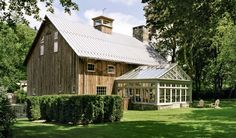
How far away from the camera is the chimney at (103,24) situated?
105ft

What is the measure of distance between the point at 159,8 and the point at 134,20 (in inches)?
1149

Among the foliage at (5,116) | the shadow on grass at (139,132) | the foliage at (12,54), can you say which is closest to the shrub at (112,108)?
the shadow on grass at (139,132)

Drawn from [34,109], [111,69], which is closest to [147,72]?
[111,69]

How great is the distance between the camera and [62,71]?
2719cm

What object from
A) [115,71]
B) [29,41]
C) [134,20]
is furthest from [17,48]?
[115,71]

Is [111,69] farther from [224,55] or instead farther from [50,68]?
[224,55]

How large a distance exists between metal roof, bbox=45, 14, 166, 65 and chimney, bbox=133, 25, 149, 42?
3.24 meters

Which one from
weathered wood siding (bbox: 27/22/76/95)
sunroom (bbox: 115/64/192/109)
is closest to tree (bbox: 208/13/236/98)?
sunroom (bbox: 115/64/192/109)

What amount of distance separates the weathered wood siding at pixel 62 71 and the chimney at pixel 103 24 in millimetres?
4697

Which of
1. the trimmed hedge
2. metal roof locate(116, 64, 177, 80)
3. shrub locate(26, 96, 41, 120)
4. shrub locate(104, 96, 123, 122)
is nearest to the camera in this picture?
the trimmed hedge

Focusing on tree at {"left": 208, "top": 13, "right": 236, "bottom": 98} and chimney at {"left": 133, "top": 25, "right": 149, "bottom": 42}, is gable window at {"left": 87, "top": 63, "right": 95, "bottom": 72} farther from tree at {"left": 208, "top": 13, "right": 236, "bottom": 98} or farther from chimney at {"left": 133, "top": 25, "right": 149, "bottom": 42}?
chimney at {"left": 133, "top": 25, "right": 149, "bottom": 42}

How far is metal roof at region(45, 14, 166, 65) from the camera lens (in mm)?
26422

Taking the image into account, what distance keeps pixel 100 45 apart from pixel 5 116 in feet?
67.0

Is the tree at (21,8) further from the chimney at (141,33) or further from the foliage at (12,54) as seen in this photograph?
the chimney at (141,33)
